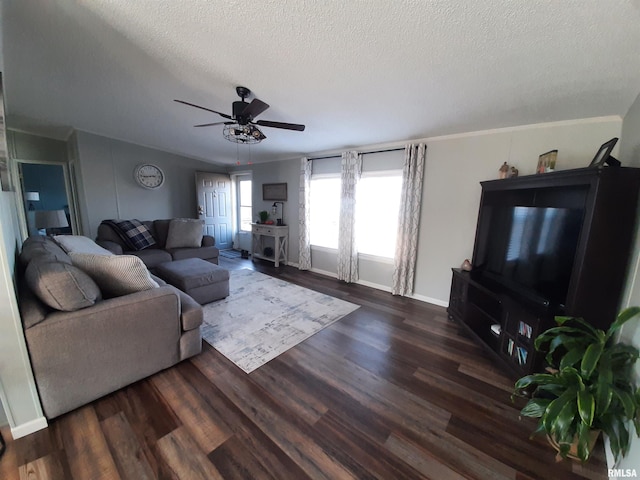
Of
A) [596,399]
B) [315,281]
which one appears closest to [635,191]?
[596,399]

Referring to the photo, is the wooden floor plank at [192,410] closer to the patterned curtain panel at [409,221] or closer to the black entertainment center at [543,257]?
the black entertainment center at [543,257]

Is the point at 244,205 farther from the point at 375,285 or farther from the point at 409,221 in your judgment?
the point at 409,221

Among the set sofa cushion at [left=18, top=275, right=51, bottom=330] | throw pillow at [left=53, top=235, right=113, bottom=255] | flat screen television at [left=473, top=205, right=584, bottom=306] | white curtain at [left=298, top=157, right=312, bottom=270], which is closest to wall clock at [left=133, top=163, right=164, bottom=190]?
throw pillow at [left=53, top=235, right=113, bottom=255]

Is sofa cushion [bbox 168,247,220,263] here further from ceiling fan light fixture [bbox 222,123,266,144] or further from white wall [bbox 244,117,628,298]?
white wall [bbox 244,117,628,298]

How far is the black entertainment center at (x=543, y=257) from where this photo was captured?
149cm

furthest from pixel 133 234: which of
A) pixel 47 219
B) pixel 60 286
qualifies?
pixel 60 286

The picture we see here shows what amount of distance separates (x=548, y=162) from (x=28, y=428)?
415 cm

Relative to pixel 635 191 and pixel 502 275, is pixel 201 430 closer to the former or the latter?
pixel 502 275

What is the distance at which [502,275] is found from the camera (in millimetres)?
2297

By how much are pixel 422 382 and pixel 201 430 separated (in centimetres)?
155

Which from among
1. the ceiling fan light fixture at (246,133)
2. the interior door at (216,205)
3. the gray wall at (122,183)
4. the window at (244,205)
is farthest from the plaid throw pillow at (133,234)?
the ceiling fan light fixture at (246,133)

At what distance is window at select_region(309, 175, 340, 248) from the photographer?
429 cm

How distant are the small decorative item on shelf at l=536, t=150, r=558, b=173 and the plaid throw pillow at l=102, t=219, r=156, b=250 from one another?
531 centimetres

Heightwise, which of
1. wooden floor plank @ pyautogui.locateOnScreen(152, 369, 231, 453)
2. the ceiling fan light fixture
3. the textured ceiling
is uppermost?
the textured ceiling
